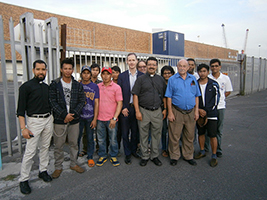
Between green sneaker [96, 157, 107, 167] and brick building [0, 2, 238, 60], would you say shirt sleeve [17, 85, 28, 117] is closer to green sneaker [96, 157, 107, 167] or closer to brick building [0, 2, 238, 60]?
green sneaker [96, 157, 107, 167]

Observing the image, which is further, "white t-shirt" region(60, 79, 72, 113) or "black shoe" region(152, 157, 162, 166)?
"black shoe" region(152, 157, 162, 166)

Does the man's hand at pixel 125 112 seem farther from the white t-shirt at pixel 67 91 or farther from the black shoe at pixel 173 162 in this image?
the black shoe at pixel 173 162

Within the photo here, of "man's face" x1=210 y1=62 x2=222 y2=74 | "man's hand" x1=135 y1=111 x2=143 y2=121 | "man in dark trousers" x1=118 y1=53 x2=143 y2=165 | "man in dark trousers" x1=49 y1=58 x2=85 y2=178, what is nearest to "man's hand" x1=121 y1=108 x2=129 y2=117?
"man in dark trousers" x1=118 y1=53 x2=143 y2=165

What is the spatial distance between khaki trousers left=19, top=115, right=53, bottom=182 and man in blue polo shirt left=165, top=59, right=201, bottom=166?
2.21m

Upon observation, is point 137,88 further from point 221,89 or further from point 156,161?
point 221,89

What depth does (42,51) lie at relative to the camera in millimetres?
4055

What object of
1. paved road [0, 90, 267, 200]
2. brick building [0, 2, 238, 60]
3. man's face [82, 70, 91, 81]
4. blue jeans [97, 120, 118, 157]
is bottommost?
paved road [0, 90, 267, 200]

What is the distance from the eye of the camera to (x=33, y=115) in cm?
286

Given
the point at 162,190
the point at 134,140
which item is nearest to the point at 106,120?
the point at 134,140

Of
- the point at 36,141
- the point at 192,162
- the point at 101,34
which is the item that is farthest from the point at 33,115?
the point at 101,34

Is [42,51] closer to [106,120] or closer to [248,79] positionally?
[106,120]

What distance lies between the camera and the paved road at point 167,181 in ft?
8.68

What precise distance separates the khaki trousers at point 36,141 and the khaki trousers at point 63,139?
136mm

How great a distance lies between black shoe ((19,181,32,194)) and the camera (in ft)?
8.85
